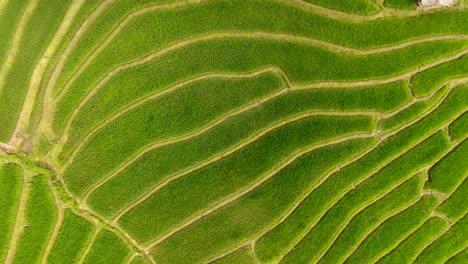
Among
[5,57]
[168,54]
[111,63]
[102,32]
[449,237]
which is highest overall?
[5,57]

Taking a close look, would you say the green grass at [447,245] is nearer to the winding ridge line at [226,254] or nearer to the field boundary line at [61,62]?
the winding ridge line at [226,254]

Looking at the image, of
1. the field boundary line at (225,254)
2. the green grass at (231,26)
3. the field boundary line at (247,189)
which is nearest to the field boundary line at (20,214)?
the green grass at (231,26)

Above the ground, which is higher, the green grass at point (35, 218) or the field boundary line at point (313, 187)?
the green grass at point (35, 218)

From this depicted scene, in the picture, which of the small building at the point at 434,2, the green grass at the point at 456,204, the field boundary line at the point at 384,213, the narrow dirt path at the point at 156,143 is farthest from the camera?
the green grass at the point at 456,204

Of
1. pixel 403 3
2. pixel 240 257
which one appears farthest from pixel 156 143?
pixel 403 3

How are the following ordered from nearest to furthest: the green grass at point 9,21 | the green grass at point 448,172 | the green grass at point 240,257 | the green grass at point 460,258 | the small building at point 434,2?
the green grass at point 9,21, the small building at point 434,2, the green grass at point 240,257, the green grass at point 448,172, the green grass at point 460,258

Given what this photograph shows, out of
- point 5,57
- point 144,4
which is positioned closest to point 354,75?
point 144,4

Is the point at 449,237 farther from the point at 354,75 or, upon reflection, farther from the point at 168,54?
the point at 168,54
